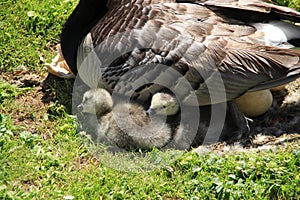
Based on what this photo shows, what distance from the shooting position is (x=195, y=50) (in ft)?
17.6

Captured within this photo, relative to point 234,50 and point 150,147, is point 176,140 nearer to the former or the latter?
point 150,147

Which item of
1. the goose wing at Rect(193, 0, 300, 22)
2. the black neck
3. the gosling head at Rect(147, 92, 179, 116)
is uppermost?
the goose wing at Rect(193, 0, 300, 22)

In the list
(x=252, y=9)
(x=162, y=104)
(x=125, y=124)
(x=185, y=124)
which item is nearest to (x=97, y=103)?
(x=125, y=124)

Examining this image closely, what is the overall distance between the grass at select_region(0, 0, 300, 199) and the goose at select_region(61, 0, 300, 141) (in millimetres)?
592

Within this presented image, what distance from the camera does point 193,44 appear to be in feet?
17.6

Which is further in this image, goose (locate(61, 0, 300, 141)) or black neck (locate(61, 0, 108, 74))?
black neck (locate(61, 0, 108, 74))

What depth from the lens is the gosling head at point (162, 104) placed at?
17.9ft

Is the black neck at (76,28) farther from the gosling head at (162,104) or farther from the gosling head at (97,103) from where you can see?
the gosling head at (162,104)

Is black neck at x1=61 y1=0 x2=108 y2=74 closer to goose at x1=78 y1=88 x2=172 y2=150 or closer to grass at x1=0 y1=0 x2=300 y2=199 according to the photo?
grass at x1=0 y1=0 x2=300 y2=199

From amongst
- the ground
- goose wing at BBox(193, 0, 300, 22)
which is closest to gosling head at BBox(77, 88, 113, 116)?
the ground

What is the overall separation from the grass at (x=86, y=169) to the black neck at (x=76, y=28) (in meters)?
0.42

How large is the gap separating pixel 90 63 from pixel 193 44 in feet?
3.68

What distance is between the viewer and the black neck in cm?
615

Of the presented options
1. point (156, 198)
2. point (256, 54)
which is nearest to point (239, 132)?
point (256, 54)
